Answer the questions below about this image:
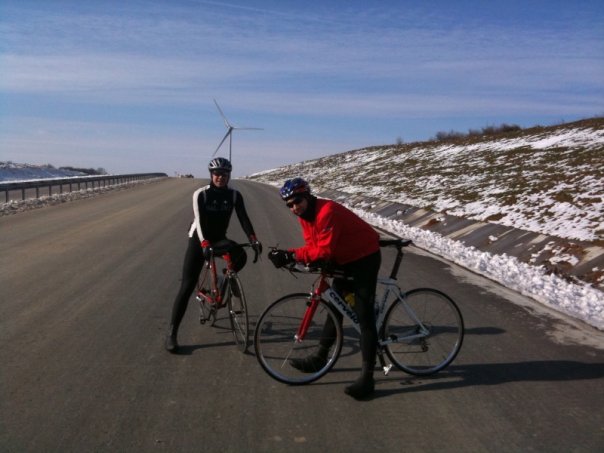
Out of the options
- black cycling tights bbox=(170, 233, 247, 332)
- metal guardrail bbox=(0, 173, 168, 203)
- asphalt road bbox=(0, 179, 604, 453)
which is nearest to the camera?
asphalt road bbox=(0, 179, 604, 453)

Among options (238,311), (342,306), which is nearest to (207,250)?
(238,311)

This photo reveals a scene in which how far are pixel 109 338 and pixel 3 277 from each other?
4172 millimetres

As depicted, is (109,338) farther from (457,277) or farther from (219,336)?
(457,277)

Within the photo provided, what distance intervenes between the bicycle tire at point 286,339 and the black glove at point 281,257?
0.35 metres

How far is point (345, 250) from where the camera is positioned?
5.25m

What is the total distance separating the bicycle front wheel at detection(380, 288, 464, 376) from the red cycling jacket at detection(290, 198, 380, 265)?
732 mm

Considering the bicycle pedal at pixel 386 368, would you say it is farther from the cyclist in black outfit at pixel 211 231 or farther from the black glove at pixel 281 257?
the cyclist in black outfit at pixel 211 231

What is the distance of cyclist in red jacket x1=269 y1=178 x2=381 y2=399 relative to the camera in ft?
16.6

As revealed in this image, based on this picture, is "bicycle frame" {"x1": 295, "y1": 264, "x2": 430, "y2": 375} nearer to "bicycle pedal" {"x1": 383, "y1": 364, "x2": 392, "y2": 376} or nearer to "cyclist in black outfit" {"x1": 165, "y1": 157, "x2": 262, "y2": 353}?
"bicycle pedal" {"x1": 383, "y1": 364, "x2": 392, "y2": 376}

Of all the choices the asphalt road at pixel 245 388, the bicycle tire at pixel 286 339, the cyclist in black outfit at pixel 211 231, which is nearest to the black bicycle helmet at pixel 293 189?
the bicycle tire at pixel 286 339

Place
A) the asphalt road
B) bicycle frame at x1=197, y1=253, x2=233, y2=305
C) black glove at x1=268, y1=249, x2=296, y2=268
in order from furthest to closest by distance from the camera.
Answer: bicycle frame at x1=197, y1=253, x2=233, y2=305, black glove at x1=268, y1=249, x2=296, y2=268, the asphalt road

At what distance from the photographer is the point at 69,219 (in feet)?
65.7

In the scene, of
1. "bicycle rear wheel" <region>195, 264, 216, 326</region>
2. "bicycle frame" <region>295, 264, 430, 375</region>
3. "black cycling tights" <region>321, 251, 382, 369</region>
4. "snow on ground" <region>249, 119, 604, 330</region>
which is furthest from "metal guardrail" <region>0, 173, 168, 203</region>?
"black cycling tights" <region>321, 251, 382, 369</region>

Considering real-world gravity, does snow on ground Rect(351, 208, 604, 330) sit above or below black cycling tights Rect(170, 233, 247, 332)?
below
